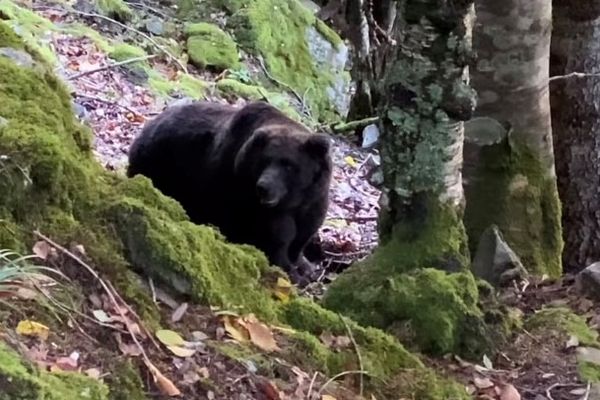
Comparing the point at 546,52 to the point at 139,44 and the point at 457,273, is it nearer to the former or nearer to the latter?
the point at 457,273

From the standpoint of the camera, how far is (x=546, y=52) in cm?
686

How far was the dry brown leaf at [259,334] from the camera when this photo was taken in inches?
154

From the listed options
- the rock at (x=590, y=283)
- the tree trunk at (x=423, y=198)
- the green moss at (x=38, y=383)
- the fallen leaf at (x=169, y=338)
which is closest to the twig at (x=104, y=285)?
the fallen leaf at (x=169, y=338)

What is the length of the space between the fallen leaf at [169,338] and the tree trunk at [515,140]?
11.6ft

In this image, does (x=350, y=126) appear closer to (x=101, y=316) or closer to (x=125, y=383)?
(x=101, y=316)

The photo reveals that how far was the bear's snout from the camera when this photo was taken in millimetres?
7785

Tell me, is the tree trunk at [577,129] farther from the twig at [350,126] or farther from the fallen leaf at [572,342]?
the twig at [350,126]

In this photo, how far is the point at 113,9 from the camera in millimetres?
14164

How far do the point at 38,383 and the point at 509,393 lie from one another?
2.46m

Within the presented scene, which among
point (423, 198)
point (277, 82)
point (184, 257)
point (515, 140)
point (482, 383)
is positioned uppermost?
point (515, 140)

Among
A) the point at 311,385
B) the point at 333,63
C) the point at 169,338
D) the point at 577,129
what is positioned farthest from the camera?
the point at 333,63

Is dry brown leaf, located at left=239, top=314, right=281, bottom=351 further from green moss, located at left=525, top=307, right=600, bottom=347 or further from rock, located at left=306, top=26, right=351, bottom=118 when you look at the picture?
rock, located at left=306, top=26, right=351, bottom=118

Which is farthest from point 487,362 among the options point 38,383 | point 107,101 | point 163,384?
point 107,101

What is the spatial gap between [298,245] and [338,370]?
4.20 meters
